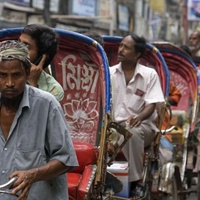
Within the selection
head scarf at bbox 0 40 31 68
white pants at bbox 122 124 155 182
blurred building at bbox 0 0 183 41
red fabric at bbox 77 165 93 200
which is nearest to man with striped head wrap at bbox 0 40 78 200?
head scarf at bbox 0 40 31 68

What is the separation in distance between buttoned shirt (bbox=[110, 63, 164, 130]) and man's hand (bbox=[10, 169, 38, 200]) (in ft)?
10.9

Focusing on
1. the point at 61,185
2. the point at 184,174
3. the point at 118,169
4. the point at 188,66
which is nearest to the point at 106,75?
the point at 118,169

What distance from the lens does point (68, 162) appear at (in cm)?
329

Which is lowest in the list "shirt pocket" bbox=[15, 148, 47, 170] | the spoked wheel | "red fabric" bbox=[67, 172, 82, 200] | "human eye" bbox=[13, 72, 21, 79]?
the spoked wheel

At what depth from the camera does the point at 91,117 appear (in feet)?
18.5

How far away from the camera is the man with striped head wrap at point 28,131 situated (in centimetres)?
320

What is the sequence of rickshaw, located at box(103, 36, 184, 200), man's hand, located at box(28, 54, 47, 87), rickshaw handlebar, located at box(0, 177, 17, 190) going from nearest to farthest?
1. rickshaw handlebar, located at box(0, 177, 17, 190)
2. man's hand, located at box(28, 54, 47, 87)
3. rickshaw, located at box(103, 36, 184, 200)

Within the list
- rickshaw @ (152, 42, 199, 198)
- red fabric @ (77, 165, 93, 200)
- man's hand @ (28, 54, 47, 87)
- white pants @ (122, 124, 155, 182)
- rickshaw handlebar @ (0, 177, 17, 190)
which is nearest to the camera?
rickshaw handlebar @ (0, 177, 17, 190)

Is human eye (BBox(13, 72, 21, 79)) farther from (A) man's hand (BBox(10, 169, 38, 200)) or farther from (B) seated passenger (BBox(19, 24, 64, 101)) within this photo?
(B) seated passenger (BBox(19, 24, 64, 101))

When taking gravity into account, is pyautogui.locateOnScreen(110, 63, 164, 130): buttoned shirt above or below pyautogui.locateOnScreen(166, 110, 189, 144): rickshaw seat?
above

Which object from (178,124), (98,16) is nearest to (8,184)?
(178,124)

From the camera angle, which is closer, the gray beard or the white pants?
the gray beard

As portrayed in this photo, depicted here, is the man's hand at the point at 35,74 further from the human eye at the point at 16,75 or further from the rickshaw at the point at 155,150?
the rickshaw at the point at 155,150

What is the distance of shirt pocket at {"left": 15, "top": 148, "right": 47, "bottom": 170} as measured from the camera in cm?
320
